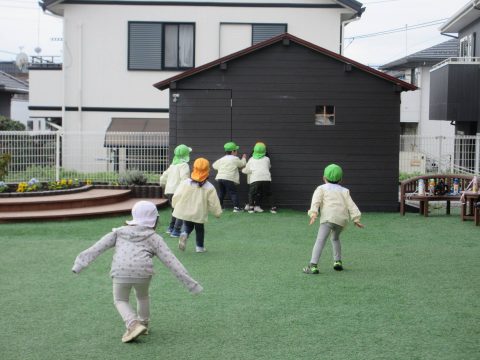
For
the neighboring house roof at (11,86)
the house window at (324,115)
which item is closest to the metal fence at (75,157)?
the house window at (324,115)

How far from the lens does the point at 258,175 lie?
1870 cm

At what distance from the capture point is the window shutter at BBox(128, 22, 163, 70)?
28.6 m

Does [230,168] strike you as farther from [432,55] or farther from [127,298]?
[432,55]

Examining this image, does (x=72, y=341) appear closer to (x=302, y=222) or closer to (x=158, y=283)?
(x=158, y=283)

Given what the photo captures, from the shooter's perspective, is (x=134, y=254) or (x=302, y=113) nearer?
(x=134, y=254)

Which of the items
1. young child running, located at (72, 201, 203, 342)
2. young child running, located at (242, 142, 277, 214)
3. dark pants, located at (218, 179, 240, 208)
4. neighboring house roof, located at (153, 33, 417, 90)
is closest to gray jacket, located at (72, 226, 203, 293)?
young child running, located at (72, 201, 203, 342)

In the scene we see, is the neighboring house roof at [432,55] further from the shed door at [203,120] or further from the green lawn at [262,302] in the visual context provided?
the green lawn at [262,302]

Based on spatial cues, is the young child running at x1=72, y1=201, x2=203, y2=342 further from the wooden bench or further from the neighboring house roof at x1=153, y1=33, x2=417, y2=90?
the neighboring house roof at x1=153, y1=33, x2=417, y2=90

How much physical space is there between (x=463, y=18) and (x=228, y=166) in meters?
14.6

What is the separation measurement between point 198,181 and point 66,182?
801 centimetres

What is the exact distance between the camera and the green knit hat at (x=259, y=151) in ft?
61.7

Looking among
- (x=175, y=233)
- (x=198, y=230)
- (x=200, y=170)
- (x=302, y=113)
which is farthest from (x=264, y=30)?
(x=198, y=230)

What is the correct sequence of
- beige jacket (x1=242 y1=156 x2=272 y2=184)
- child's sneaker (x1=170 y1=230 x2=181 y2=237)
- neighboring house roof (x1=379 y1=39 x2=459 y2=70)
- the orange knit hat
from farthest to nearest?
neighboring house roof (x1=379 y1=39 x2=459 y2=70) → beige jacket (x1=242 y1=156 x2=272 y2=184) → child's sneaker (x1=170 y1=230 x2=181 y2=237) → the orange knit hat

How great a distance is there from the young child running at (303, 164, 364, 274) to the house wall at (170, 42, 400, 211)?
8109mm
